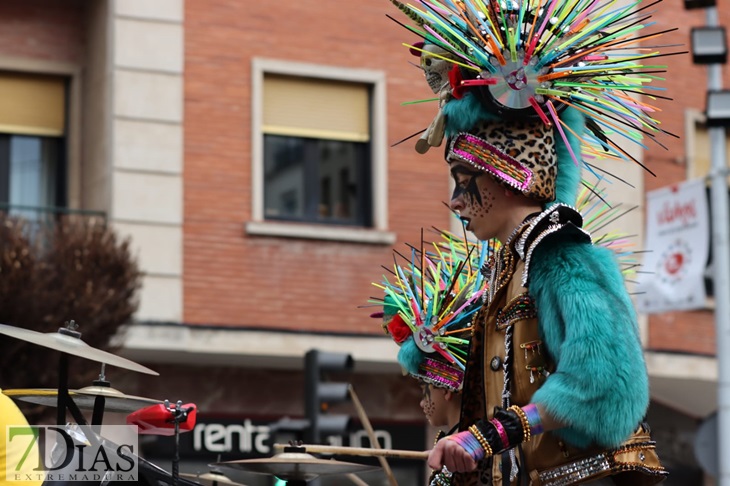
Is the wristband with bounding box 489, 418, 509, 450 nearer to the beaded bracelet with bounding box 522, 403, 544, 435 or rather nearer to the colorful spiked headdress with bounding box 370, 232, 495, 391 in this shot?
the beaded bracelet with bounding box 522, 403, 544, 435

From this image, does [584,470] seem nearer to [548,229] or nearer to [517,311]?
[517,311]

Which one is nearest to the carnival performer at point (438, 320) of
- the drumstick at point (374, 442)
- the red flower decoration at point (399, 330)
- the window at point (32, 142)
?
the red flower decoration at point (399, 330)

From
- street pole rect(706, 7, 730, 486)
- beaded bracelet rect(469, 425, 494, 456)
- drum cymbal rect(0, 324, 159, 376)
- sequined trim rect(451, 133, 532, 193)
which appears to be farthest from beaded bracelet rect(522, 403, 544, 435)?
street pole rect(706, 7, 730, 486)

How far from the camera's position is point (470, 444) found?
14.4 ft

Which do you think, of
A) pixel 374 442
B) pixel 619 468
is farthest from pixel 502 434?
pixel 374 442

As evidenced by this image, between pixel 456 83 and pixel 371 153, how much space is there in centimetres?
1316

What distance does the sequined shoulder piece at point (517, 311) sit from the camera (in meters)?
4.70

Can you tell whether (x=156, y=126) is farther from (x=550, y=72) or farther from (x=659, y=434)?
(x=550, y=72)

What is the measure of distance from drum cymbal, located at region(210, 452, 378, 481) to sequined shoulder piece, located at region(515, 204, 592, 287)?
1756 mm

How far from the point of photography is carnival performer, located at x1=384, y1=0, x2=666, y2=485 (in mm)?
4414

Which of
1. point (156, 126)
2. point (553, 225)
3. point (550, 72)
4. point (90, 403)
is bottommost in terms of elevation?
point (90, 403)

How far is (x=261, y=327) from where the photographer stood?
1728 cm

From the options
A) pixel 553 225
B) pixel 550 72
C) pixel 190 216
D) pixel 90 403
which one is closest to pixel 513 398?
pixel 553 225

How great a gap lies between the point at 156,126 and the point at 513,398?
12600mm
